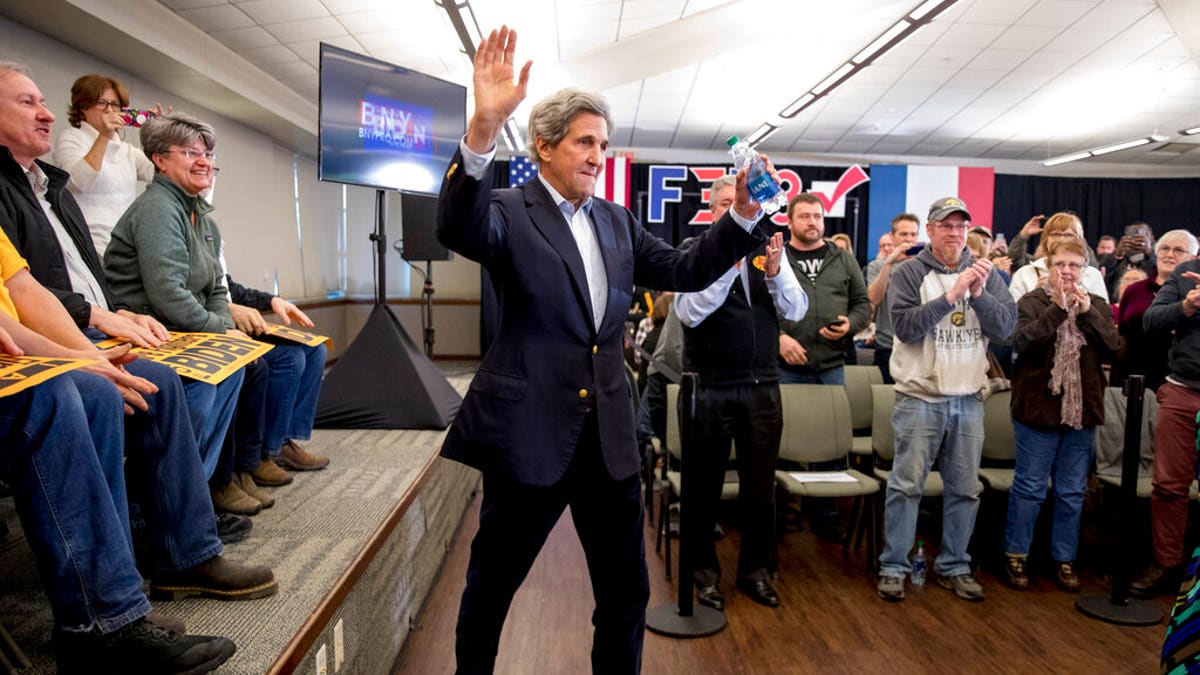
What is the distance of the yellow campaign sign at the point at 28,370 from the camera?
1150 mm

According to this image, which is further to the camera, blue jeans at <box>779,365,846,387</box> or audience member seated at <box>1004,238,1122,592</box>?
blue jeans at <box>779,365,846,387</box>

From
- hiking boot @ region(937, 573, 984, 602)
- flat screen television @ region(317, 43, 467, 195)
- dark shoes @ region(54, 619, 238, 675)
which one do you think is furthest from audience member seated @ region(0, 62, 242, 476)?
hiking boot @ region(937, 573, 984, 602)

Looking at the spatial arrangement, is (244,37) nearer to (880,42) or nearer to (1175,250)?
(880,42)

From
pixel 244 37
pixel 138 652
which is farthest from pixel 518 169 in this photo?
pixel 138 652

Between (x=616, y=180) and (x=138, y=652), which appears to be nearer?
(x=138, y=652)

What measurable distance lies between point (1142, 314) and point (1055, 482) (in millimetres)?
991

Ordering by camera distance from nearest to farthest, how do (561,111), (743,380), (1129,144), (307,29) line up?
1. (561,111)
2. (743,380)
3. (307,29)
4. (1129,144)

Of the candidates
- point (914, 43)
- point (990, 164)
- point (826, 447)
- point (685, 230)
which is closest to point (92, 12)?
point (826, 447)

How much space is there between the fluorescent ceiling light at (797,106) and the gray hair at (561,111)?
21.7ft

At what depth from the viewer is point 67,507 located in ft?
4.02

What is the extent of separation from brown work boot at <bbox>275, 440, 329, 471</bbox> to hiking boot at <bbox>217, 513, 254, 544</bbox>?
0.71m

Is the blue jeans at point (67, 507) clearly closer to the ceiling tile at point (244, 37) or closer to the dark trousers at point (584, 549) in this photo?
the dark trousers at point (584, 549)

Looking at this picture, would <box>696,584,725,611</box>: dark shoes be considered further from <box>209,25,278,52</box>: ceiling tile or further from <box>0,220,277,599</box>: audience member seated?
<box>209,25,278,52</box>: ceiling tile

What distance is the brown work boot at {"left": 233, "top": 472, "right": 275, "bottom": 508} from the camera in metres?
2.30
